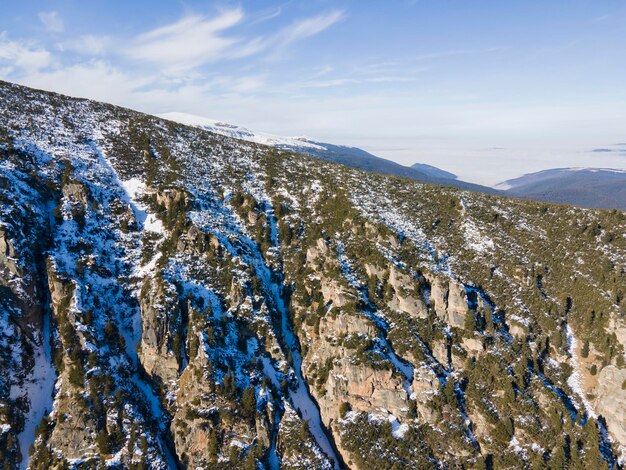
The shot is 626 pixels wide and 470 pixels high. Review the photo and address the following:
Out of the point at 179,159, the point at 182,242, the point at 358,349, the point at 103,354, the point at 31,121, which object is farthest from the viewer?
the point at 179,159

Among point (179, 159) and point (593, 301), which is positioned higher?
point (179, 159)

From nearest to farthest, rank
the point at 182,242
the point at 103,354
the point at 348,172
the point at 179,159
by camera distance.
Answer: the point at 103,354 → the point at 182,242 → the point at 179,159 → the point at 348,172

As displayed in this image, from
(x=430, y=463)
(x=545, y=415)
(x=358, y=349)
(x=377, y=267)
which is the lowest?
(x=430, y=463)

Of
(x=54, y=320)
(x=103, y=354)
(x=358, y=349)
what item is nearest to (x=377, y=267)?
(x=358, y=349)

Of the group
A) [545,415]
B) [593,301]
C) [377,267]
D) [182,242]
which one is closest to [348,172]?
[377,267]

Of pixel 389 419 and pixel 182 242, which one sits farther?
pixel 182 242

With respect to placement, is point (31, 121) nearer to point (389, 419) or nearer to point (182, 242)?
point (182, 242)
